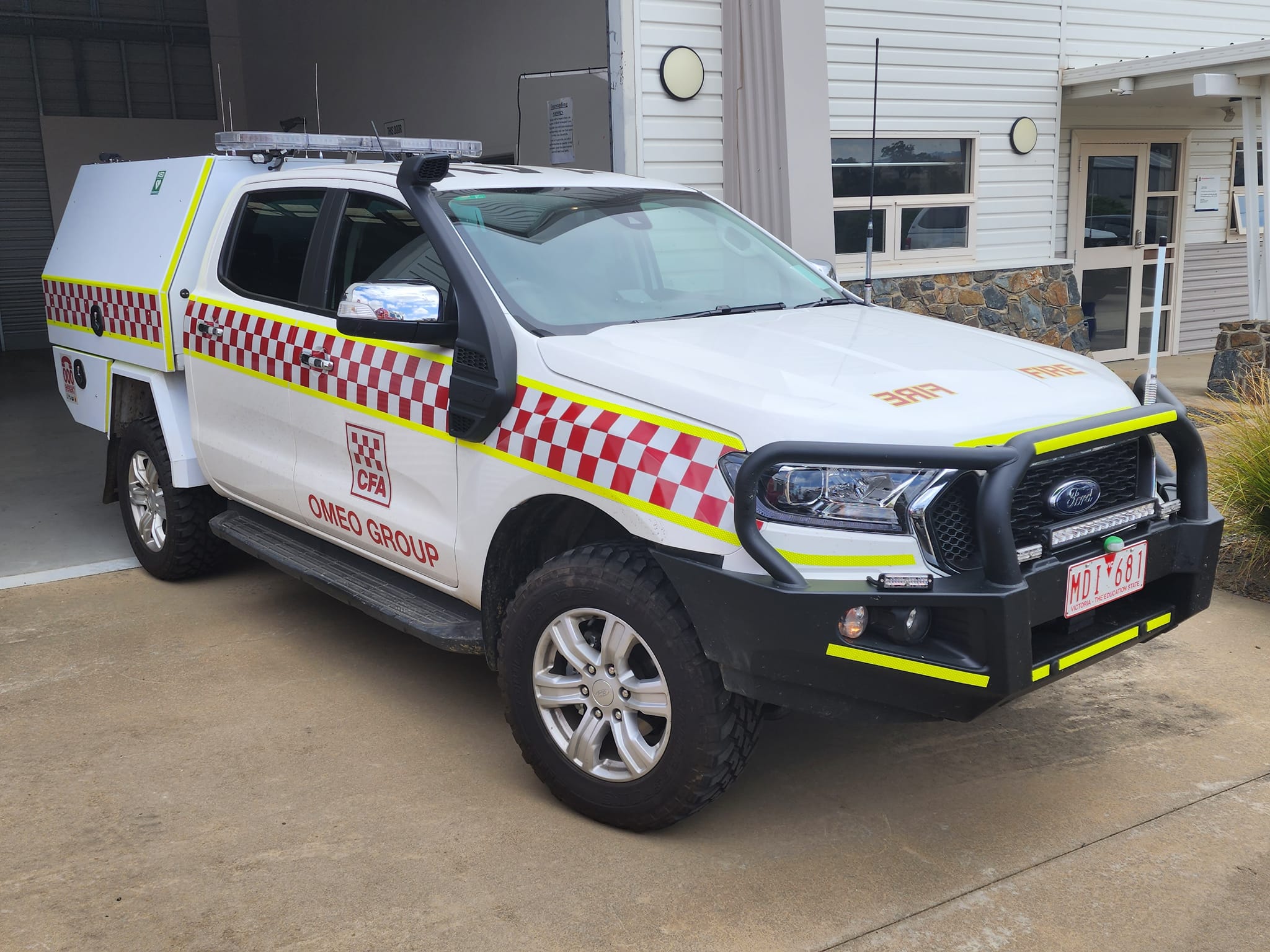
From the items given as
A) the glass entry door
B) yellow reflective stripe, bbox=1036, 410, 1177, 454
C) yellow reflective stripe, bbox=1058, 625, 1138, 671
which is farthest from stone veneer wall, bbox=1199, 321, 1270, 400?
yellow reflective stripe, bbox=1058, 625, 1138, 671

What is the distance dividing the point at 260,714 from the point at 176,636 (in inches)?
38.1

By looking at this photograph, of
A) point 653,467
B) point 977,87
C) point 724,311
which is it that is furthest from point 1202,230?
point 653,467

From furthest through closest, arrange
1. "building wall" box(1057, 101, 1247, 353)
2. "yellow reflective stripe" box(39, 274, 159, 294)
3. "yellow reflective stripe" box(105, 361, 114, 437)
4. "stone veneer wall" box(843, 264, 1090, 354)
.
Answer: "building wall" box(1057, 101, 1247, 353), "stone veneer wall" box(843, 264, 1090, 354), "yellow reflective stripe" box(105, 361, 114, 437), "yellow reflective stripe" box(39, 274, 159, 294)

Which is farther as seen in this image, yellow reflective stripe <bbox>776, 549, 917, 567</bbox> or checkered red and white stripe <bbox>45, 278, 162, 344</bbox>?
checkered red and white stripe <bbox>45, 278, 162, 344</bbox>

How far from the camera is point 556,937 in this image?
2740mm

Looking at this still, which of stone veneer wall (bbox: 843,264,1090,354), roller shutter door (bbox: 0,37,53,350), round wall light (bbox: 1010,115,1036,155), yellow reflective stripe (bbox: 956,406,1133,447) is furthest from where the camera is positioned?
roller shutter door (bbox: 0,37,53,350)

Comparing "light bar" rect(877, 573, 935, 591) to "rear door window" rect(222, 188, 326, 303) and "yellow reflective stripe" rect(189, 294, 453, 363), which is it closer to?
"yellow reflective stripe" rect(189, 294, 453, 363)

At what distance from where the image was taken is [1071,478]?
2943 millimetres

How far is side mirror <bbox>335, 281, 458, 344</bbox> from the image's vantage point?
3.37m

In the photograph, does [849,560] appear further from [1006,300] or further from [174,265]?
[1006,300]

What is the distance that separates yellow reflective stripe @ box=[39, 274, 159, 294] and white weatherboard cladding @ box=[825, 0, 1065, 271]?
5945 mm

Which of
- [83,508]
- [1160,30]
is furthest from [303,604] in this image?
[1160,30]

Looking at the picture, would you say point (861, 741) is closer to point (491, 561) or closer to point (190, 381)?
point (491, 561)

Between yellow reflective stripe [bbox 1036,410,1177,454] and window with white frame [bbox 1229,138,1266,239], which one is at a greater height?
window with white frame [bbox 1229,138,1266,239]
